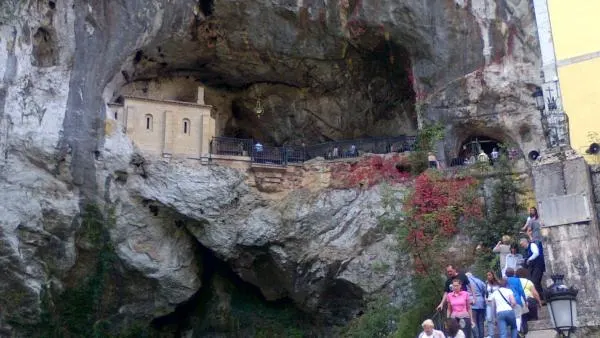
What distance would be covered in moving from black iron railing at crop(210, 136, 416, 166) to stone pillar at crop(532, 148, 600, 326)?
896 cm

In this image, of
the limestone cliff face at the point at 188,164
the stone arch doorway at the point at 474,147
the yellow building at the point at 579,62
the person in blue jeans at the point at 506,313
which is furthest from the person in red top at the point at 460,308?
the stone arch doorway at the point at 474,147

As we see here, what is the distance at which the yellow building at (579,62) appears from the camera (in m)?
14.3

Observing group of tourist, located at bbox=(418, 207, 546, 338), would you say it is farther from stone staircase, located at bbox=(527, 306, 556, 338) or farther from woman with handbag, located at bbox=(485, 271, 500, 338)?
stone staircase, located at bbox=(527, 306, 556, 338)

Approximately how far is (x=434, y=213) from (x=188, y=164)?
7.13 meters

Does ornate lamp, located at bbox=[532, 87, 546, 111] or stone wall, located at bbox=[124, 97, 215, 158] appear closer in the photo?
ornate lamp, located at bbox=[532, 87, 546, 111]

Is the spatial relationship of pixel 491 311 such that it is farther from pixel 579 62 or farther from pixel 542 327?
pixel 579 62

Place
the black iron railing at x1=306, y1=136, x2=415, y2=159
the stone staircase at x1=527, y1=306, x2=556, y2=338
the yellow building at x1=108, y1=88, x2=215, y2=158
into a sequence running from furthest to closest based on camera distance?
the black iron railing at x1=306, y1=136, x2=415, y2=159
the yellow building at x1=108, y1=88, x2=215, y2=158
the stone staircase at x1=527, y1=306, x2=556, y2=338

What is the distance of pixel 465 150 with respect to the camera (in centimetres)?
2070

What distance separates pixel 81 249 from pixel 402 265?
842 cm

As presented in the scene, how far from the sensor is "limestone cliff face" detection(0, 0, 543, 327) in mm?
17984

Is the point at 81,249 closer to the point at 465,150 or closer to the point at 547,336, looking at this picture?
the point at 465,150

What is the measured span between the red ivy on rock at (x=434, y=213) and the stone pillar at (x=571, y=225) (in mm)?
4733

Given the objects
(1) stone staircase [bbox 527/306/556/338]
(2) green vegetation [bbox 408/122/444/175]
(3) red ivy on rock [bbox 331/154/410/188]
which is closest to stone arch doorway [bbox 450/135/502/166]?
(2) green vegetation [bbox 408/122/444/175]

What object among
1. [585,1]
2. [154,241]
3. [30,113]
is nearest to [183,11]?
[30,113]
